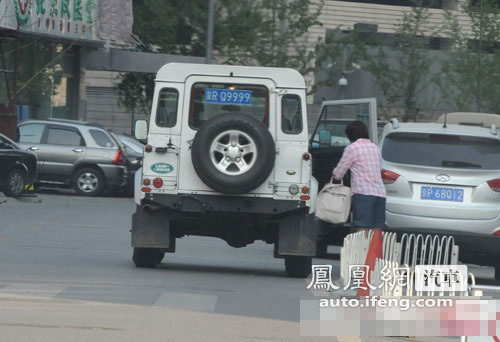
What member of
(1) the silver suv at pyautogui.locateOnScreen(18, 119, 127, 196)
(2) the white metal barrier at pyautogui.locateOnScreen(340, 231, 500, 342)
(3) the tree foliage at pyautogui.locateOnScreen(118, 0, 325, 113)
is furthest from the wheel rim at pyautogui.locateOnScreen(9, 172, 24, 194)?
(2) the white metal barrier at pyautogui.locateOnScreen(340, 231, 500, 342)

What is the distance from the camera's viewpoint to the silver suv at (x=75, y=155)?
106ft

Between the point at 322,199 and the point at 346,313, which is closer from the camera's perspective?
the point at 346,313

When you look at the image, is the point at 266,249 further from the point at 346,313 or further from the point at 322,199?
the point at 346,313

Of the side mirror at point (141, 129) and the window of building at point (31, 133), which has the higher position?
the side mirror at point (141, 129)

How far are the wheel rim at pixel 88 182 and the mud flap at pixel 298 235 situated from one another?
17.8 meters

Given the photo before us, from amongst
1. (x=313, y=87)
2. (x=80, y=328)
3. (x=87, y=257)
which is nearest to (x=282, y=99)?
(x=87, y=257)

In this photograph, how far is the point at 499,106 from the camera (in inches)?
1448

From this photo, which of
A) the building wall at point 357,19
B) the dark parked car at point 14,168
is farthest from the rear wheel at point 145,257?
the building wall at point 357,19

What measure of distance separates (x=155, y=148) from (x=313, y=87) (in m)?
31.4

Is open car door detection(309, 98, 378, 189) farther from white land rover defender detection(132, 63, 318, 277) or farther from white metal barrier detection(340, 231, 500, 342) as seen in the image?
white metal barrier detection(340, 231, 500, 342)

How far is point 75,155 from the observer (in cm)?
3234

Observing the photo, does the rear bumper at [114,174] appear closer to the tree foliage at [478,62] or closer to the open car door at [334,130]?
the tree foliage at [478,62]
